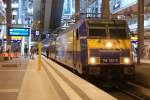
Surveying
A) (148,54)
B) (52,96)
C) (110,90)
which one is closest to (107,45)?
(110,90)

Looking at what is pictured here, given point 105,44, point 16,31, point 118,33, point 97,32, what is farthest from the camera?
point 16,31

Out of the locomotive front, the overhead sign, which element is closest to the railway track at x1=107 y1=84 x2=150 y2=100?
the locomotive front

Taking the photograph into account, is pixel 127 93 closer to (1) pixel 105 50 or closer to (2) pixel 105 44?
(1) pixel 105 50

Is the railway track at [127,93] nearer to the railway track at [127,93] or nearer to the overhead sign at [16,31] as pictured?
the railway track at [127,93]

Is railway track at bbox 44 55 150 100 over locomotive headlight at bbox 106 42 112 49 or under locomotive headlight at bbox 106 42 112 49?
under

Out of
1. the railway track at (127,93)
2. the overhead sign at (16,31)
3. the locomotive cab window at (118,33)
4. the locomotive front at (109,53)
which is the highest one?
the overhead sign at (16,31)

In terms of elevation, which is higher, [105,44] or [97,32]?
[97,32]

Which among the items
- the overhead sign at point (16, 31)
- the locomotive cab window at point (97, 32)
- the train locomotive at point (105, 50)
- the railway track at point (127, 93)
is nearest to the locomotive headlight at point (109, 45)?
the train locomotive at point (105, 50)

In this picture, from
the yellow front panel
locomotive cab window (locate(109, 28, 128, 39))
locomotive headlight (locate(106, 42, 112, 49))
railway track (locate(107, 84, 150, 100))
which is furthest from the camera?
locomotive cab window (locate(109, 28, 128, 39))

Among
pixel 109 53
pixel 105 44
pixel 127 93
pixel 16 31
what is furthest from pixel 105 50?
pixel 16 31

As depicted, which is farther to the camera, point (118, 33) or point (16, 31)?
point (16, 31)

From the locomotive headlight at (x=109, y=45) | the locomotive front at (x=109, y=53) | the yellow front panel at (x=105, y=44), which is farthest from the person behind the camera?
the locomotive headlight at (x=109, y=45)

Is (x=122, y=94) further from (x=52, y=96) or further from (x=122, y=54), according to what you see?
(x=52, y=96)

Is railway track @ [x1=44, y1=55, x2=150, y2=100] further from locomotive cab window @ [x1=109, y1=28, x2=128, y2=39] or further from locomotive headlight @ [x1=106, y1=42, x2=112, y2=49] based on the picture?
locomotive cab window @ [x1=109, y1=28, x2=128, y2=39]
